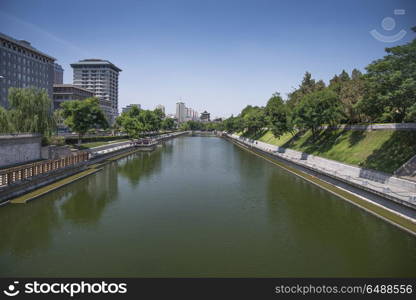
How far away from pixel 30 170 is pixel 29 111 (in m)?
17.7

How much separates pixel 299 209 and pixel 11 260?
71.3 ft

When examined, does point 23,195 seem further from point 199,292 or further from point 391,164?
point 391,164

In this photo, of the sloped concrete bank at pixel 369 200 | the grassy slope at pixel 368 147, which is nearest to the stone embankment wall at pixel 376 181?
the sloped concrete bank at pixel 369 200

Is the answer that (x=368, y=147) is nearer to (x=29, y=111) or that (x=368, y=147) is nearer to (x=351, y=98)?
(x=351, y=98)

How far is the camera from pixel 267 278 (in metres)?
13.7

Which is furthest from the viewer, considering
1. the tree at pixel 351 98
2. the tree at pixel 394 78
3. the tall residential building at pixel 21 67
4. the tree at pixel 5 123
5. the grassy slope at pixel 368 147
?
the tall residential building at pixel 21 67

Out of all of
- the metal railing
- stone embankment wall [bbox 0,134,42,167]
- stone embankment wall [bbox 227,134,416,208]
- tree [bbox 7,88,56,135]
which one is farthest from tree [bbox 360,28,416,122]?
tree [bbox 7,88,56,135]

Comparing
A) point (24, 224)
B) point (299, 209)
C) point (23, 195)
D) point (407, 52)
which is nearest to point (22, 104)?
point (23, 195)

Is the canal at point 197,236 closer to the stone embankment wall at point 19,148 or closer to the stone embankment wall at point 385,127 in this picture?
the stone embankment wall at point 19,148

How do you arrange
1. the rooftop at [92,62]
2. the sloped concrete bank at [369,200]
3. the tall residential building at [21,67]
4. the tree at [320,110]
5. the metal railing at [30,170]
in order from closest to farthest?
1. the sloped concrete bank at [369,200]
2. the metal railing at [30,170]
3. the tree at [320,110]
4. the tall residential building at [21,67]
5. the rooftop at [92,62]

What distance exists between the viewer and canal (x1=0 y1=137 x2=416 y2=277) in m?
14.5

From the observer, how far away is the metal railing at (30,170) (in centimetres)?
2562

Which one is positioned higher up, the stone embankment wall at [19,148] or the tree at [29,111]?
the tree at [29,111]

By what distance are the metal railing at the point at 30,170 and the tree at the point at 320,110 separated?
133 ft
